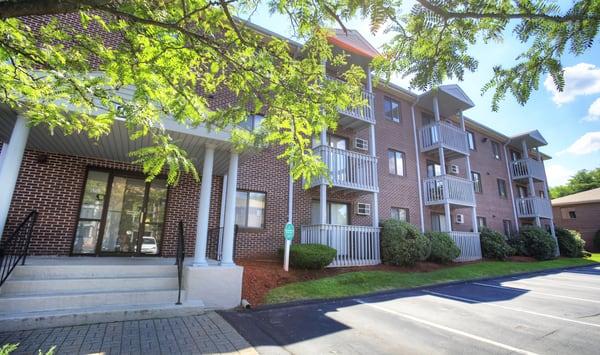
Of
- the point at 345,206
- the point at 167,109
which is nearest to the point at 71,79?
the point at 167,109

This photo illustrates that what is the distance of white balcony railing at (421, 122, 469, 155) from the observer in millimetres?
14750

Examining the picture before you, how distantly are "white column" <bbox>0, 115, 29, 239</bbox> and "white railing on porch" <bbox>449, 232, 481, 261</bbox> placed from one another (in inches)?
573

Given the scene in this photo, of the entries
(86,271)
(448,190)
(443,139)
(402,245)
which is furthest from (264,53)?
(443,139)

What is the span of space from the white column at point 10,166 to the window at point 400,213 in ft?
41.5

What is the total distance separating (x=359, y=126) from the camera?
12578 mm

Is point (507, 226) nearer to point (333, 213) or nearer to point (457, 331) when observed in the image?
point (333, 213)

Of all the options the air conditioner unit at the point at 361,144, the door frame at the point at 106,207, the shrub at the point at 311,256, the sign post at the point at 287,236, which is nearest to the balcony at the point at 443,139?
the air conditioner unit at the point at 361,144

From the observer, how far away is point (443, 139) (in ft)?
48.4

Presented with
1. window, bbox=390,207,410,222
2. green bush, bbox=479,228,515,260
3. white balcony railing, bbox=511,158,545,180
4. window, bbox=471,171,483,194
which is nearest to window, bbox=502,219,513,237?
window, bbox=471,171,483,194

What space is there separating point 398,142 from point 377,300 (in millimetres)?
9663

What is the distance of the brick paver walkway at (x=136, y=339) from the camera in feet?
12.0

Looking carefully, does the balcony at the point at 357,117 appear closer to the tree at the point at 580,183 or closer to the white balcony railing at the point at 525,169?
the white balcony railing at the point at 525,169

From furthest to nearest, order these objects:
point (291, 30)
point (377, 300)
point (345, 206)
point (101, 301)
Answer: point (345, 206) → point (377, 300) → point (101, 301) → point (291, 30)

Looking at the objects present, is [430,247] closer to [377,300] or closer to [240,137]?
[377,300]
